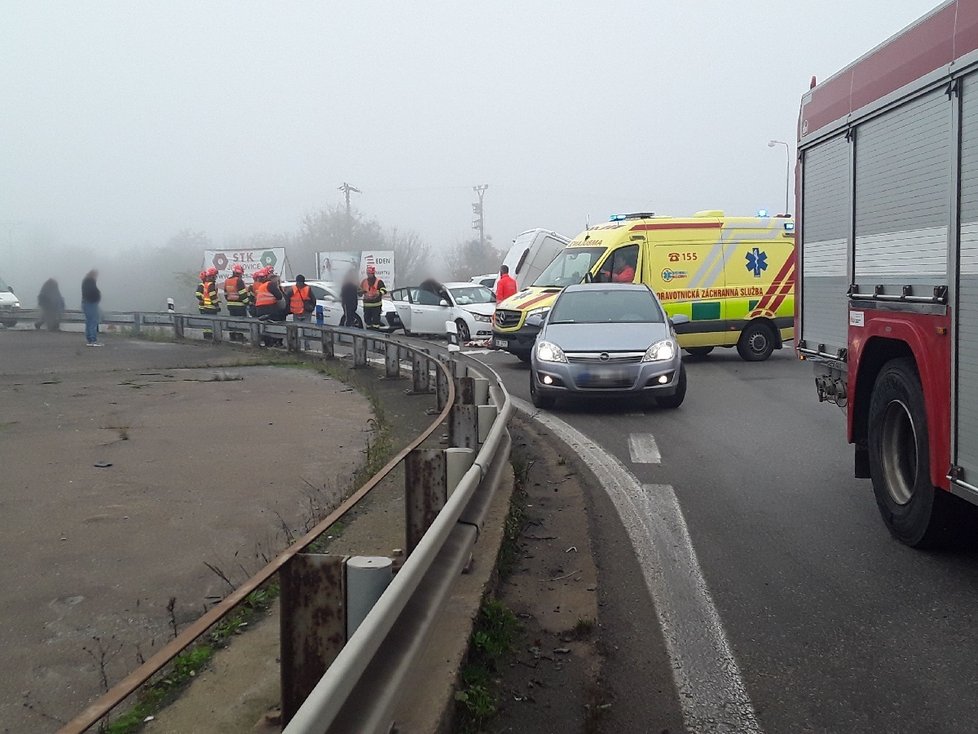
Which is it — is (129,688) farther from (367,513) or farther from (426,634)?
(367,513)

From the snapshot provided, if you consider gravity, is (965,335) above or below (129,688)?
above

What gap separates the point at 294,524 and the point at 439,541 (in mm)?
3258

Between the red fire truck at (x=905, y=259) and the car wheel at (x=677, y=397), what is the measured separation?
4.40 m

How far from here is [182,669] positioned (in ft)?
14.1

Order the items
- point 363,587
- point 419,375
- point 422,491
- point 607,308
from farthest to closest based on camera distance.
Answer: point 419,375 < point 607,308 < point 422,491 < point 363,587

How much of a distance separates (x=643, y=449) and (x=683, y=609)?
464 centimetres

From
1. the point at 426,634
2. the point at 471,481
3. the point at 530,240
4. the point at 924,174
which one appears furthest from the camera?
the point at 530,240

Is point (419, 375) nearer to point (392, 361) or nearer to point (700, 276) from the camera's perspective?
point (392, 361)

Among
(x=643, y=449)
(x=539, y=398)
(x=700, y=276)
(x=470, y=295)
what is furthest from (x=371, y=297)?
(x=643, y=449)

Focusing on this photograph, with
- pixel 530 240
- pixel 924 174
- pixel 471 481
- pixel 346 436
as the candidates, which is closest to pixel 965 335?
pixel 924 174

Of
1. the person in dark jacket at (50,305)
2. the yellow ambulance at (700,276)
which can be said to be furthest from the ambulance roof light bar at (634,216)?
the person in dark jacket at (50,305)

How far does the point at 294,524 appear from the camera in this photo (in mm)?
6945

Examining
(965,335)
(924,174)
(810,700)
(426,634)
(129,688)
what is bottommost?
(810,700)

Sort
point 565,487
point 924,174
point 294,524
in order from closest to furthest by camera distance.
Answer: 1. point 924,174
2. point 294,524
3. point 565,487
